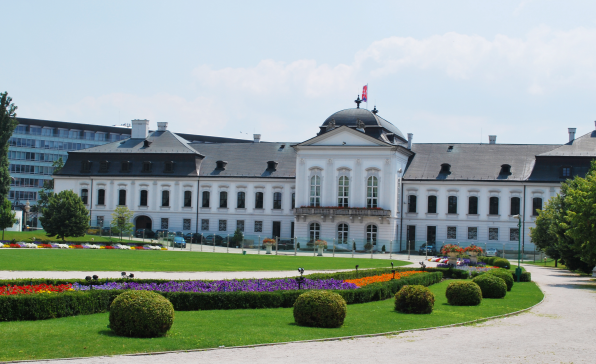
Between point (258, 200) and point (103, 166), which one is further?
point (103, 166)

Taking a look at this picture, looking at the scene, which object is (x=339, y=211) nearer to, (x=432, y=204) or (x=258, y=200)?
(x=432, y=204)

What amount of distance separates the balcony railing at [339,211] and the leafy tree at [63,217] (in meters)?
20.2

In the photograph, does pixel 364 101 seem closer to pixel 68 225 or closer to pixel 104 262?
pixel 68 225

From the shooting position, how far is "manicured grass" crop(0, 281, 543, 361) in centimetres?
1261

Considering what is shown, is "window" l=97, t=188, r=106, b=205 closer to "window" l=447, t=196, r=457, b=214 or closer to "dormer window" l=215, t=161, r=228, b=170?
"dormer window" l=215, t=161, r=228, b=170

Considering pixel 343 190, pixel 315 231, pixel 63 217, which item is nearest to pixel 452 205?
pixel 343 190

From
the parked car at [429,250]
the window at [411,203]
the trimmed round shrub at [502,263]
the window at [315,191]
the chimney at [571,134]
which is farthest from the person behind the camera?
the chimney at [571,134]

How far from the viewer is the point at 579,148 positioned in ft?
209

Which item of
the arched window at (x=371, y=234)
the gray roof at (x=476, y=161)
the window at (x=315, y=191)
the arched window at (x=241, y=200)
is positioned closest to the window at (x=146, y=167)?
the arched window at (x=241, y=200)

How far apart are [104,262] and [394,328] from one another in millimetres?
21284

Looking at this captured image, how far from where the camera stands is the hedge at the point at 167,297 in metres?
15.5

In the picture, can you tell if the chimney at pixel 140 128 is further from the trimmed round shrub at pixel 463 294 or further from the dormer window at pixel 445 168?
the trimmed round shrub at pixel 463 294

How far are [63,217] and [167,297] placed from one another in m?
40.4

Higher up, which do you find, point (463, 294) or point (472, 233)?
point (472, 233)
